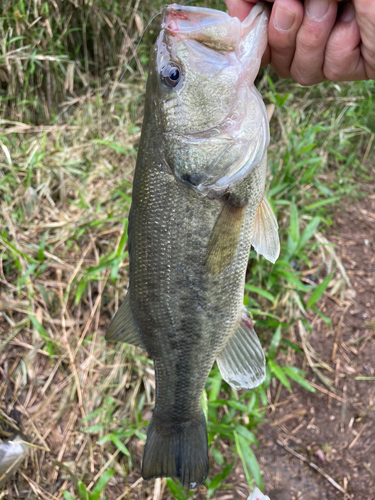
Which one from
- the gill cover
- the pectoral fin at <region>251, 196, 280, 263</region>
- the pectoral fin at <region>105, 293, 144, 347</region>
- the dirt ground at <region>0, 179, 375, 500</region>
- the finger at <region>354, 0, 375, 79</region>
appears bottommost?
the dirt ground at <region>0, 179, 375, 500</region>

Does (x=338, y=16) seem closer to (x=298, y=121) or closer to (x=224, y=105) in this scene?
(x=224, y=105)

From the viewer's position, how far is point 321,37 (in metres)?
1.63

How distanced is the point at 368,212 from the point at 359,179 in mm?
456

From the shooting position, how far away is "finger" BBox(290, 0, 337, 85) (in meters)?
1.55

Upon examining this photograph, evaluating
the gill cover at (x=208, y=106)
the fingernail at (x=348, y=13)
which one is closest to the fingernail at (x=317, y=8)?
the fingernail at (x=348, y=13)

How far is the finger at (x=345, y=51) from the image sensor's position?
162cm

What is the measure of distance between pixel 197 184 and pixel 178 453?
1208 mm

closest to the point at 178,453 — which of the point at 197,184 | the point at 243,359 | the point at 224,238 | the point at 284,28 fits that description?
the point at 243,359

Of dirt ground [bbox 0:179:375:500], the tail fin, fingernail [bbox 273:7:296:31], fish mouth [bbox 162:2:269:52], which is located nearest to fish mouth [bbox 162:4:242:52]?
fish mouth [bbox 162:2:269:52]

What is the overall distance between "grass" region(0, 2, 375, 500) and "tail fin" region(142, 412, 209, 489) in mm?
351

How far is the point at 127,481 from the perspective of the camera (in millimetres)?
2475

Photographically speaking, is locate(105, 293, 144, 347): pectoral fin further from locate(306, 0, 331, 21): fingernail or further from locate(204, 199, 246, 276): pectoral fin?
locate(306, 0, 331, 21): fingernail

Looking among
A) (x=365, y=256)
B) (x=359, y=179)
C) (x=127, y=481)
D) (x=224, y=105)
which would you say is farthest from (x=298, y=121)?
(x=127, y=481)

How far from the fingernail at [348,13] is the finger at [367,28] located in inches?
3.1
